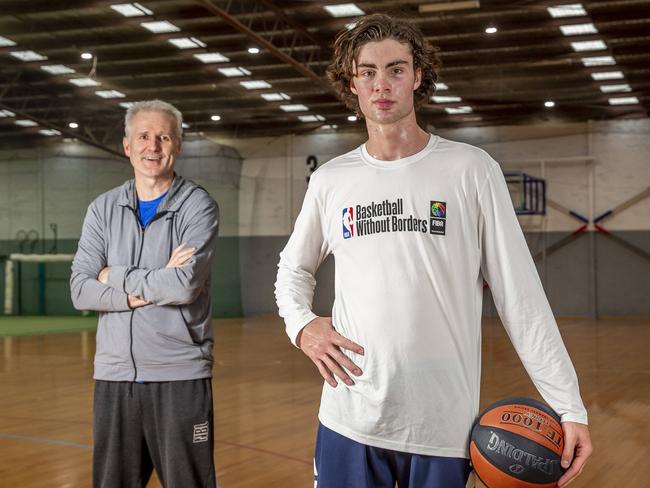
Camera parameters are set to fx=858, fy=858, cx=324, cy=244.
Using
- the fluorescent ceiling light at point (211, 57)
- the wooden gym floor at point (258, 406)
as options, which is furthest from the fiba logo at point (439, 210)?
the fluorescent ceiling light at point (211, 57)

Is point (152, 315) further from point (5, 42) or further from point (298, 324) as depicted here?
point (5, 42)

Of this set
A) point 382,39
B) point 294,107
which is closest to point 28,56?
point 294,107

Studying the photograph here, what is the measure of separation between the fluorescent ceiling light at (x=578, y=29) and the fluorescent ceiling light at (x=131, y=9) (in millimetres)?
5834

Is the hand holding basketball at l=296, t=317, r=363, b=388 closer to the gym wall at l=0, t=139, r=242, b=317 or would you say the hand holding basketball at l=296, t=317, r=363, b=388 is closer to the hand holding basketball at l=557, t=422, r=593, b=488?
the hand holding basketball at l=557, t=422, r=593, b=488

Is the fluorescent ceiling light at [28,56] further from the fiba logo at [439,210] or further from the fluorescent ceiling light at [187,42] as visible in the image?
the fiba logo at [439,210]

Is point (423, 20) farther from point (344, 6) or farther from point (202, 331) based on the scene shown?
point (202, 331)

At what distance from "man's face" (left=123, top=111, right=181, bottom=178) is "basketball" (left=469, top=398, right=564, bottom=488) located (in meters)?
1.39

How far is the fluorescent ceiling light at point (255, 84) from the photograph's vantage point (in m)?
15.2

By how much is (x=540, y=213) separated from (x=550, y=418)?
52.9 feet

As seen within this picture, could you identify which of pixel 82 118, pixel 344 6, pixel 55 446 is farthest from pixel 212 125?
pixel 55 446

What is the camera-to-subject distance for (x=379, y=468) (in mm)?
1682

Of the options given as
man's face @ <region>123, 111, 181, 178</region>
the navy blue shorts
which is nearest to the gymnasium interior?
man's face @ <region>123, 111, 181, 178</region>

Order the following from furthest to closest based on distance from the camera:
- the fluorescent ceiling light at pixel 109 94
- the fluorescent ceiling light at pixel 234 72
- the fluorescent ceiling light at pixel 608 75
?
the fluorescent ceiling light at pixel 234 72, the fluorescent ceiling light at pixel 608 75, the fluorescent ceiling light at pixel 109 94

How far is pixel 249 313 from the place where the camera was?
59.0ft
